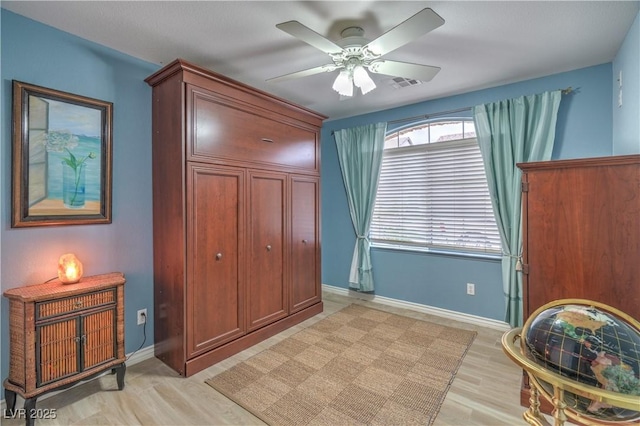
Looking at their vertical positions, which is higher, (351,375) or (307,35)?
(307,35)

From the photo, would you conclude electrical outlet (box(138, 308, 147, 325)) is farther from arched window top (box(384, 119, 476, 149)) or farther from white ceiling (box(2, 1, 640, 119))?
arched window top (box(384, 119, 476, 149))

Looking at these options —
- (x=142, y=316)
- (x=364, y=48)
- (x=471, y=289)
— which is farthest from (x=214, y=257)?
(x=471, y=289)

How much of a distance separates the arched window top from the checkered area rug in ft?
6.81

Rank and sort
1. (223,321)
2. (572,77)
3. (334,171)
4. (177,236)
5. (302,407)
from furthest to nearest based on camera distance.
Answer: (334,171) → (572,77) → (223,321) → (177,236) → (302,407)

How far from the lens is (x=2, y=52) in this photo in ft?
6.03

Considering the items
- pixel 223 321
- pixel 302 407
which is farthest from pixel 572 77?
pixel 223 321

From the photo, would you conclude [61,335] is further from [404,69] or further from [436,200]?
[436,200]

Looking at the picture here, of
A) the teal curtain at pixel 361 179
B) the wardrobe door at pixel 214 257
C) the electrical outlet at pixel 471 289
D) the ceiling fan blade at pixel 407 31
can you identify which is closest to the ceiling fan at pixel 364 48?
the ceiling fan blade at pixel 407 31

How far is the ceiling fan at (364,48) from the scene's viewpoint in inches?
61.2

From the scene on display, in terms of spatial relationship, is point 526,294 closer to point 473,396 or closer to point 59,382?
point 473,396

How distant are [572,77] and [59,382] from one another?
454cm

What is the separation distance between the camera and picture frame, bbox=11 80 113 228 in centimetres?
190

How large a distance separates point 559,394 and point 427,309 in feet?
8.71

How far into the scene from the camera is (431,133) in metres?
3.53
